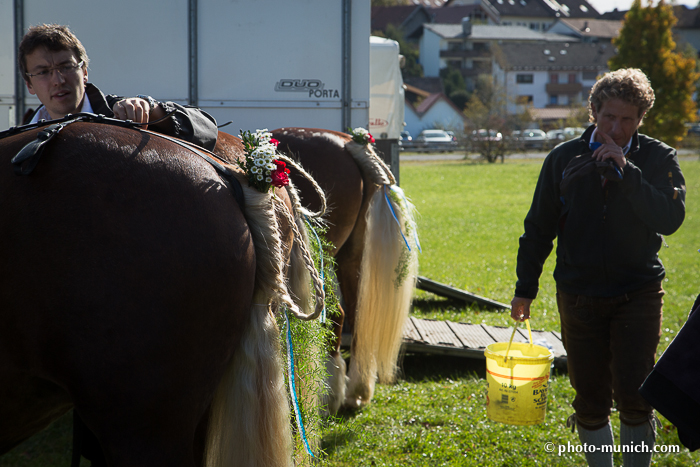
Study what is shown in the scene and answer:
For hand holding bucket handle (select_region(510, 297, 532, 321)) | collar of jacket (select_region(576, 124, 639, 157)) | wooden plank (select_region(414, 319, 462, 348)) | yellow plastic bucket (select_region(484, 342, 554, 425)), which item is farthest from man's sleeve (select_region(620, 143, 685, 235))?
wooden plank (select_region(414, 319, 462, 348))

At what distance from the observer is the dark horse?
127cm

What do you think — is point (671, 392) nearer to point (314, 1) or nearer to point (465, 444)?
point (465, 444)

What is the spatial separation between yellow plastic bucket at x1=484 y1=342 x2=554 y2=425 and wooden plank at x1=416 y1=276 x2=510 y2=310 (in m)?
2.81

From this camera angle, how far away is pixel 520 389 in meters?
2.77

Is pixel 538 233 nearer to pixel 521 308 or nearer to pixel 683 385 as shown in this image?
pixel 521 308

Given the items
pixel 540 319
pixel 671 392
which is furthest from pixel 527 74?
pixel 671 392

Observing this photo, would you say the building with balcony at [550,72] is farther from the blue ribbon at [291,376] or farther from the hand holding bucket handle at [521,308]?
the blue ribbon at [291,376]

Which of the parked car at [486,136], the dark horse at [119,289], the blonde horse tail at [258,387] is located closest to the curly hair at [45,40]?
the dark horse at [119,289]

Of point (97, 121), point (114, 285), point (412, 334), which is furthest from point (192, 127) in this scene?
point (412, 334)

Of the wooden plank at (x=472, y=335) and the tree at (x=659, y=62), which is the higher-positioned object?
the tree at (x=659, y=62)

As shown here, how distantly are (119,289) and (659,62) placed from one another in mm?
23870

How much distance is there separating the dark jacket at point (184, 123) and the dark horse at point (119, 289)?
1.38 feet

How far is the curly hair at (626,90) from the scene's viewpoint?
2.50 m

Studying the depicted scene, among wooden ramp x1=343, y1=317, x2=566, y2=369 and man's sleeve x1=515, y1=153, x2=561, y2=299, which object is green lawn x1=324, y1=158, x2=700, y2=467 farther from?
man's sleeve x1=515, y1=153, x2=561, y2=299
